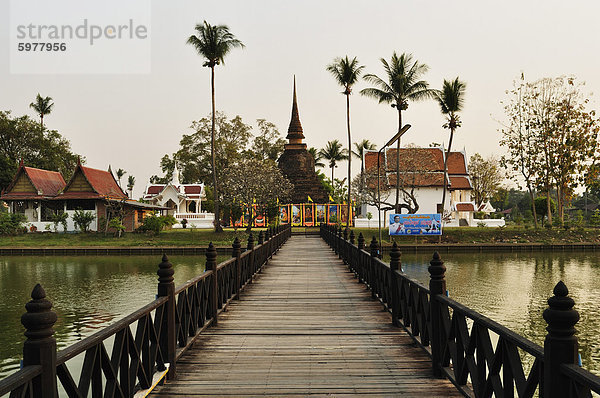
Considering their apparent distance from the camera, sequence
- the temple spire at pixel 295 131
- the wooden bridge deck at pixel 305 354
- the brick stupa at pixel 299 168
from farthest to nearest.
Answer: the temple spire at pixel 295 131 → the brick stupa at pixel 299 168 → the wooden bridge deck at pixel 305 354

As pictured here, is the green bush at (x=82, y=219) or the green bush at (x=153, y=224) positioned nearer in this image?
the green bush at (x=153, y=224)

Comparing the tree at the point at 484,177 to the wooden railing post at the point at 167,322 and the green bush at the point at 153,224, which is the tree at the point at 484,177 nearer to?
the green bush at the point at 153,224

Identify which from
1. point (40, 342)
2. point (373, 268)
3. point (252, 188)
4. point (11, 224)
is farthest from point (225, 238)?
point (40, 342)

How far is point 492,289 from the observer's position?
16594 mm

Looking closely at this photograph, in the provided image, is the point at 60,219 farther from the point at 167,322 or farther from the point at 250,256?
the point at 167,322

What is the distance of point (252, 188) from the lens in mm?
38406

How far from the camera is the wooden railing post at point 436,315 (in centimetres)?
482

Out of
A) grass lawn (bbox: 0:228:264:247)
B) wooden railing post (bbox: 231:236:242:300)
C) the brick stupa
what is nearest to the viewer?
wooden railing post (bbox: 231:236:242:300)

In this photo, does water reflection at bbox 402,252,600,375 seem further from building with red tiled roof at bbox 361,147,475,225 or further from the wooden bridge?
building with red tiled roof at bbox 361,147,475,225

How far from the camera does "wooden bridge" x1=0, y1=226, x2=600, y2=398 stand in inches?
106

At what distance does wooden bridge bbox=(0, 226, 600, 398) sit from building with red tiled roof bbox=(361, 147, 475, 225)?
3621 centimetres

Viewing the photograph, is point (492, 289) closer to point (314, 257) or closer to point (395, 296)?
point (314, 257)

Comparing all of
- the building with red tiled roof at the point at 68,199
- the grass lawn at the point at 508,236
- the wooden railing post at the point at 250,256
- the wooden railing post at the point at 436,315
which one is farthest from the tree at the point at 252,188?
the wooden railing post at the point at 436,315

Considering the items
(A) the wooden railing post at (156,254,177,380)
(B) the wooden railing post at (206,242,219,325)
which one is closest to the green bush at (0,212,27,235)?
(B) the wooden railing post at (206,242,219,325)
